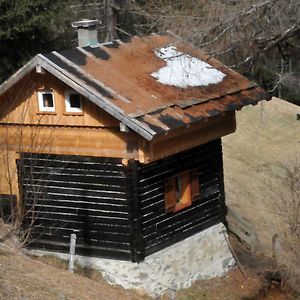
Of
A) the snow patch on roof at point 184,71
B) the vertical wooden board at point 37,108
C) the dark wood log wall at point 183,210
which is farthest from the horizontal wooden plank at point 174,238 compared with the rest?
the snow patch on roof at point 184,71

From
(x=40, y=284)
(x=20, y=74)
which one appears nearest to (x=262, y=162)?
(x=20, y=74)

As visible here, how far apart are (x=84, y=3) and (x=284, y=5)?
18015 millimetres

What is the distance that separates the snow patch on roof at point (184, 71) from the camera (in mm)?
15852

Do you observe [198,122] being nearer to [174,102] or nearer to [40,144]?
[174,102]

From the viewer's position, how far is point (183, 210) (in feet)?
53.1

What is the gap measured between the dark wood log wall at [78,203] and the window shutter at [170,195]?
1.09 m

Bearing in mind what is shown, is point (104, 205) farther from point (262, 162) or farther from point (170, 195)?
point (262, 162)

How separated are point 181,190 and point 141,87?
259cm

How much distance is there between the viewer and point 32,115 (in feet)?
51.1

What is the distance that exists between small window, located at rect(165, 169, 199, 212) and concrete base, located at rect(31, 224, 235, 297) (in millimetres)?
822

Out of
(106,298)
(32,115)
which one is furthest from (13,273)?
(32,115)

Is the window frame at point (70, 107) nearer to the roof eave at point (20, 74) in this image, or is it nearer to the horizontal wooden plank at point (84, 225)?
the roof eave at point (20, 74)

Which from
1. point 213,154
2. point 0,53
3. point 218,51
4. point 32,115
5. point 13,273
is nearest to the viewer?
point 13,273

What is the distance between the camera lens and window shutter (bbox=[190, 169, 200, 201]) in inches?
647
